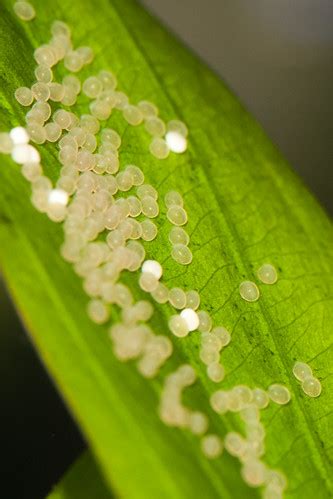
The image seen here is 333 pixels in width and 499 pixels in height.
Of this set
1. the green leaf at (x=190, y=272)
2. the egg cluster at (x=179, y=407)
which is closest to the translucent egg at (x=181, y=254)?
the green leaf at (x=190, y=272)

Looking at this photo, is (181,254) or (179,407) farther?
(181,254)

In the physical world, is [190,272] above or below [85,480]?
above

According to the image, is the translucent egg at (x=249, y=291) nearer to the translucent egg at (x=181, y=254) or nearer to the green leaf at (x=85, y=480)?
the translucent egg at (x=181, y=254)

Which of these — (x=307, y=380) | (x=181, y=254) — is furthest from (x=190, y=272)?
(x=307, y=380)

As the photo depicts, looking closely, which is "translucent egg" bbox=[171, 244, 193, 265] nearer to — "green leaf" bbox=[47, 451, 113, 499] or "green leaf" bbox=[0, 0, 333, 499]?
"green leaf" bbox=[0, 0, 333, 499]

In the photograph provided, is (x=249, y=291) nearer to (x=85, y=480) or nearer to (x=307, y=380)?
(x=307, y=380)

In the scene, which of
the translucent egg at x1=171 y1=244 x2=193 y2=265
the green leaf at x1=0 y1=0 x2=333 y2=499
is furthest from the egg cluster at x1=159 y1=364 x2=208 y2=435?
the translucent egg at x1=171 y1=244 x2=193 y2=265
